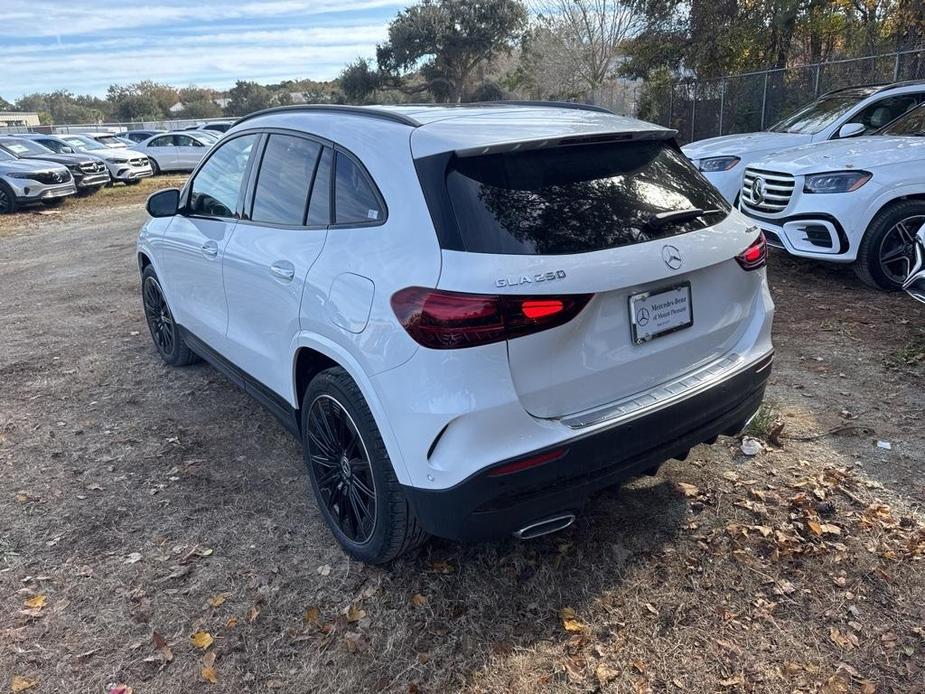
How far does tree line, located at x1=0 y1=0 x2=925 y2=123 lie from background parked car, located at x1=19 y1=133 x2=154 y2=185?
15.2 m

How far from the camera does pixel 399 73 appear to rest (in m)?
42.3

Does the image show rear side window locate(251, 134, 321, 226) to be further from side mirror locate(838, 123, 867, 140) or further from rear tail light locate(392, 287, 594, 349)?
side mirror locate(838, 123, 867, 140)

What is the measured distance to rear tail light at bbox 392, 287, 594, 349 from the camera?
7.57ft

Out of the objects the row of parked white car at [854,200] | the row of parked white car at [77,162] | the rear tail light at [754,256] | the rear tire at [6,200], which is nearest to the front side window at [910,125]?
the row of parked white car at [854,200]

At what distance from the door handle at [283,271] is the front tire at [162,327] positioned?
225cm

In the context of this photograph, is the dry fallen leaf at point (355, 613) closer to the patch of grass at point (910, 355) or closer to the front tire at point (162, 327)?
the front tire at point (162, 327)

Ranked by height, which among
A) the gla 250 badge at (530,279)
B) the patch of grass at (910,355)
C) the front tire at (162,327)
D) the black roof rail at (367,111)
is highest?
the black roof rail at (367,111)

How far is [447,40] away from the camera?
40.7m

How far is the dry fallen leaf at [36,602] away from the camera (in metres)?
2.93

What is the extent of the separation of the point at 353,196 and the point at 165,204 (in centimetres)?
236

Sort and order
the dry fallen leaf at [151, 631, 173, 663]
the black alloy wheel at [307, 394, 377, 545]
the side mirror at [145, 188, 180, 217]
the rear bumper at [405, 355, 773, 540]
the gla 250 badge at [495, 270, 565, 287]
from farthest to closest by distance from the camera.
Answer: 1. the side mirror at [145, 188, 180, 217]
2. the black alloy wheel at [307, 394, 377, 545]
3. the dry fallen leaf at [151, 631, 173, 663]
4. the rear bumper at [405, 355, 773, 540]
5. the gla 250 badge at [495, 270, 565, 287]

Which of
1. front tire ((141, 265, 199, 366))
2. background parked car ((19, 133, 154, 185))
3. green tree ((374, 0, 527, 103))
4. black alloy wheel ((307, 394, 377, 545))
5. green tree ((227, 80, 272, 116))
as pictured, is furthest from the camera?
green tree ((227, 80, 272, 116))

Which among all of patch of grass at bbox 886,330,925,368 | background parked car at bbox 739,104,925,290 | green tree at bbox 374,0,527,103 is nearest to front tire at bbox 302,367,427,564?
patch of grass at bbox 886,330,925,368

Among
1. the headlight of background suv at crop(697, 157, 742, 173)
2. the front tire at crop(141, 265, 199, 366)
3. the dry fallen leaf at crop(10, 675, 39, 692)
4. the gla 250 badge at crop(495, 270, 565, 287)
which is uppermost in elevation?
the gla 250 badge at crop(495, 270, 565, 287)
